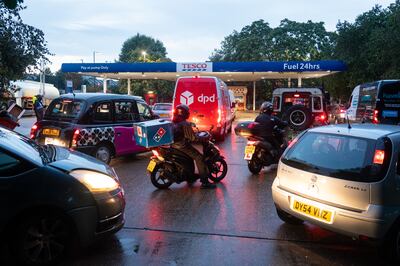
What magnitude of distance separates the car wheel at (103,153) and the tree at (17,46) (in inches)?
101

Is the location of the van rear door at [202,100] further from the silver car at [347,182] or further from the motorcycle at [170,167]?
the silver car at [347,182]

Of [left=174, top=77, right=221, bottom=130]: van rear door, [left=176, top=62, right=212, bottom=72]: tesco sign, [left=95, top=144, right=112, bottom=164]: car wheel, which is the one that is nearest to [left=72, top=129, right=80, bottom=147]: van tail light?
[left=95, top=144, right=112, bottom=164]: car wheel


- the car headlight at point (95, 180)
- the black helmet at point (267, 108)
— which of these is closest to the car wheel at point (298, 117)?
the black helmet at point (267, 108)

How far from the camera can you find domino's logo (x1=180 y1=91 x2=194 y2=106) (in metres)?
15.0

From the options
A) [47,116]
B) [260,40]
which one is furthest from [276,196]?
[260,40]

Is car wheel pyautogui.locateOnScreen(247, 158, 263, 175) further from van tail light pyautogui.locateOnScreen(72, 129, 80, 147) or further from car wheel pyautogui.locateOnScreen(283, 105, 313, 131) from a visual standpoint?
car wheel pyautogui.locateOnScreen(283, 105, 313, 131)

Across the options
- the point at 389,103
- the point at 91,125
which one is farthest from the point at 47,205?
the point at 389,103

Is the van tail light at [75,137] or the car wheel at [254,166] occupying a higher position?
the van tail light at [75,137]

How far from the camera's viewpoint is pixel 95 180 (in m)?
4.46

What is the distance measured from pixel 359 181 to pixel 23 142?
3.73 metres

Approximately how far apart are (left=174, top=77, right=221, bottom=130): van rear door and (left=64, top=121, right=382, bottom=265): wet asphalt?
7.50 metres

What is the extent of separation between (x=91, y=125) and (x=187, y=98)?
619 centimetres

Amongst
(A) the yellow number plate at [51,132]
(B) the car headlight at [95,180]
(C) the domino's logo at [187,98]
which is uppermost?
(C) the domino's logo at [187,98]

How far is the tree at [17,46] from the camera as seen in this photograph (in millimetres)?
9352
